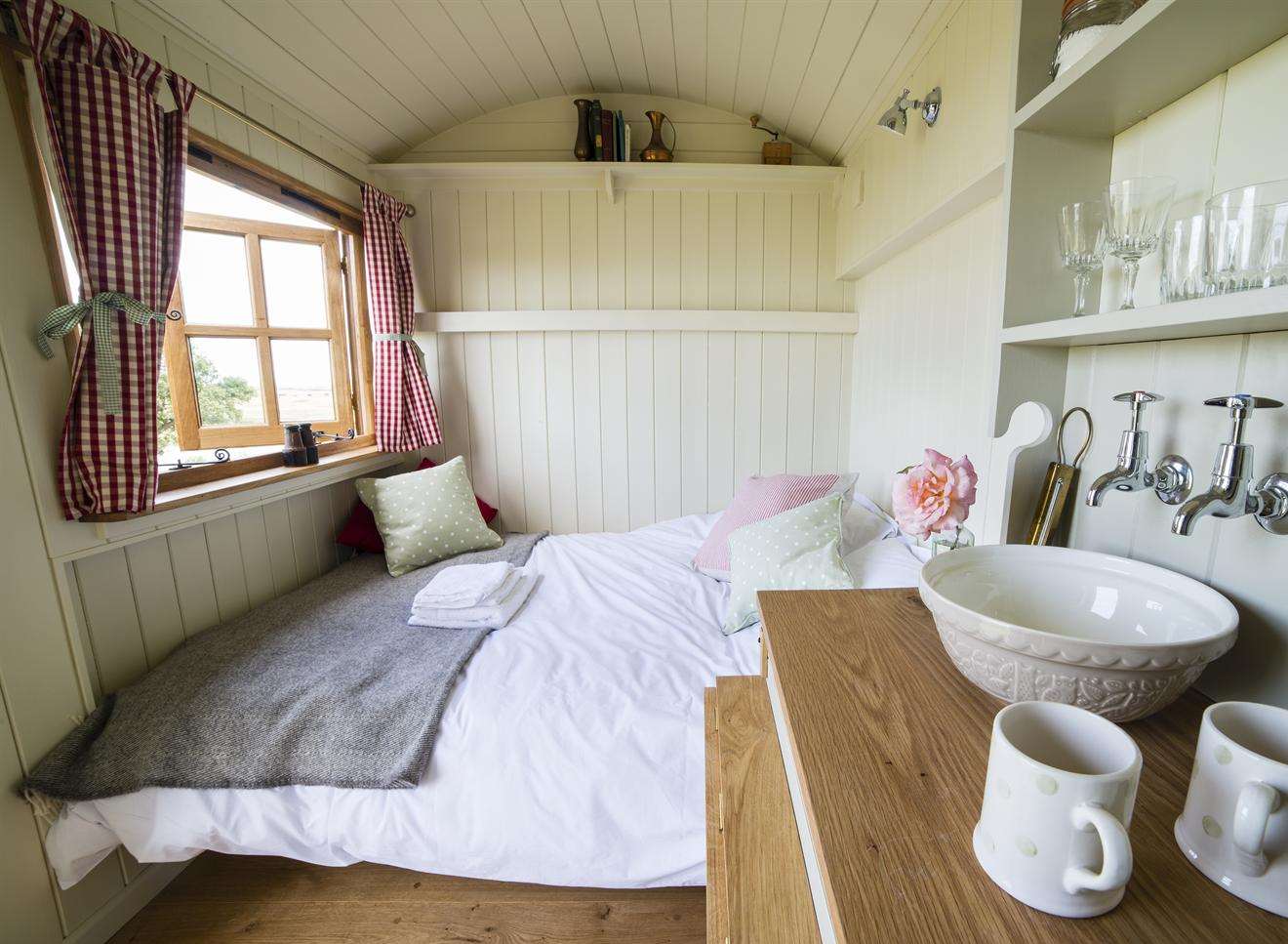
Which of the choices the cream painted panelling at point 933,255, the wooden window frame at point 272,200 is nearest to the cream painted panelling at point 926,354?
the cream painted panelling at point 933,255

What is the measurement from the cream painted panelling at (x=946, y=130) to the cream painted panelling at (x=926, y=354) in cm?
13

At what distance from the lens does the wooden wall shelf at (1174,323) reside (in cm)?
43

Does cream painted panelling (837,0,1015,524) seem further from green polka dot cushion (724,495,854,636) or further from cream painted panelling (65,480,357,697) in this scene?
cream painted panelling (65,480,357,697)

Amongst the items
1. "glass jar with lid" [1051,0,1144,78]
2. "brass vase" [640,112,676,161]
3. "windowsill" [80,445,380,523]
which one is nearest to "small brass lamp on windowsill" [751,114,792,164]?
"brass vase" [640,112,676,161]

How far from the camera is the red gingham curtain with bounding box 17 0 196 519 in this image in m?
1.16

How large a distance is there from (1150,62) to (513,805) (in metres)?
1.47

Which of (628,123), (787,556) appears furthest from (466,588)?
(628,123)

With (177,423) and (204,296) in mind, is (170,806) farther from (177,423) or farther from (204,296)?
(204,296)

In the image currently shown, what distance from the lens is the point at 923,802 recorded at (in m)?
0.45

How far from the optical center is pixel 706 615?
65.0 inches

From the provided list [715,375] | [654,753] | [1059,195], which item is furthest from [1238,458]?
[715,375]

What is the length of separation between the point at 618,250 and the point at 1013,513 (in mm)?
2136

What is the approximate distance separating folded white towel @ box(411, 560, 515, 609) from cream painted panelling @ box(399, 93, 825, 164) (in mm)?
1913

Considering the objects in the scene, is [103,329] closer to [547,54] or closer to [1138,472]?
[547,54]
